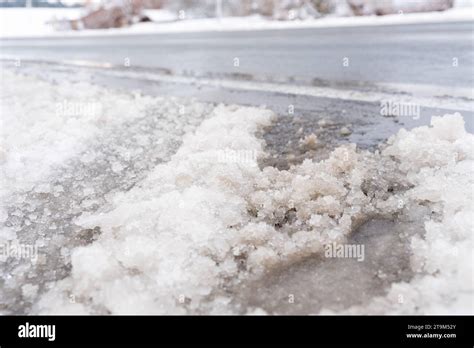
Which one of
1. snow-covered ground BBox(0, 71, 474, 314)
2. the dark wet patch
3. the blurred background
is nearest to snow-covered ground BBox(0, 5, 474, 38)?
the blurred background

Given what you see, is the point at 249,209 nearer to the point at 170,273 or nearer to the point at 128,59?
the point at 170,273

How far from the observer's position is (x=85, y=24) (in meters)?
29.4

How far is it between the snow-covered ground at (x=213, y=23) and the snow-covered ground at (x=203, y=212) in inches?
574

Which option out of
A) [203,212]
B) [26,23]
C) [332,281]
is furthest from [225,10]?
[332,281]

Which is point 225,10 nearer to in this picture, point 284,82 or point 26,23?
point 26,23

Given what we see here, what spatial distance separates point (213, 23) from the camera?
25203 millimetres

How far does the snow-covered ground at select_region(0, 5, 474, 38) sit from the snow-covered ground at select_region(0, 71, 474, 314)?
14587 millimetres

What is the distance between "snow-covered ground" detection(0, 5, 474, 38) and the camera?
59.0ft

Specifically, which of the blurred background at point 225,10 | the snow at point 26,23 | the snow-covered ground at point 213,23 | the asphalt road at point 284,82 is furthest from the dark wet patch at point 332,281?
the snow at point 26,23

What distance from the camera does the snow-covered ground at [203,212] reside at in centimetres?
278

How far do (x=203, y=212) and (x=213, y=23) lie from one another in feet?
77.9

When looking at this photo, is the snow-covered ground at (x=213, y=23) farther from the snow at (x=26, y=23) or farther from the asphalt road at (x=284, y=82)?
the asphalt road at (x=284, y=82)
